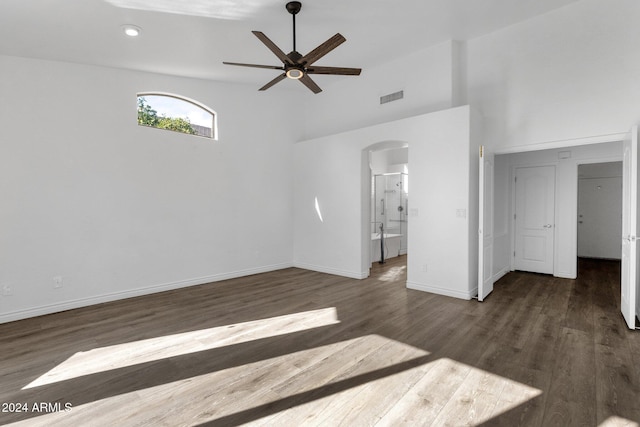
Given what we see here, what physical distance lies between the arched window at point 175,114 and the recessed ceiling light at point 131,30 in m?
1.33

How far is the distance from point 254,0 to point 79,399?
12.8ft

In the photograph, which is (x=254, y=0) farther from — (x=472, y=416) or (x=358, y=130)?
(x=472, y=416)

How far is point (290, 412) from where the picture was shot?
2.08 m

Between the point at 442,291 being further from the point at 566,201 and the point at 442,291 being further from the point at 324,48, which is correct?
the point at 324,48

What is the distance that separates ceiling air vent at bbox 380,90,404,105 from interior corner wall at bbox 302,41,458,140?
0.05 meters

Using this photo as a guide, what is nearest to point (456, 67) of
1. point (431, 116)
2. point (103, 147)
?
point (431, 116)

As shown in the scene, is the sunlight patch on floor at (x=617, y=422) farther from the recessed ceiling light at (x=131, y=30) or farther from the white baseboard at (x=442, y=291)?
the recessed ceiling light at (x=131, y=30)

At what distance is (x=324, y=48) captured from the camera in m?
3.03

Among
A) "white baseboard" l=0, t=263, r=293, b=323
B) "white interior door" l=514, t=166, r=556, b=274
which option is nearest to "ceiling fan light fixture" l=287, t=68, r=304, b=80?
"white baseboard" l=0, t=263, r=293, b=323

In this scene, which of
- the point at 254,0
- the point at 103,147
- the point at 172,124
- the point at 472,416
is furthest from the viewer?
the point at 172,124

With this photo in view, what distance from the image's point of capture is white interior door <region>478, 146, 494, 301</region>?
4332 mm

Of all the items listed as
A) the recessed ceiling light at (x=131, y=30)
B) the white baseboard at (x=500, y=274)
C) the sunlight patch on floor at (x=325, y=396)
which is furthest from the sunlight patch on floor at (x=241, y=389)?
the recessed ceiling light at (x=131, y=30)

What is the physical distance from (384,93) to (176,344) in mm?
5010

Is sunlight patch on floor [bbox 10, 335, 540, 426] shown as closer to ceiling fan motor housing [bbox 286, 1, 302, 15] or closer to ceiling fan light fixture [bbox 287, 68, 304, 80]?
ceiling fan light fixture [bbox 287, 68, 304, 80]
